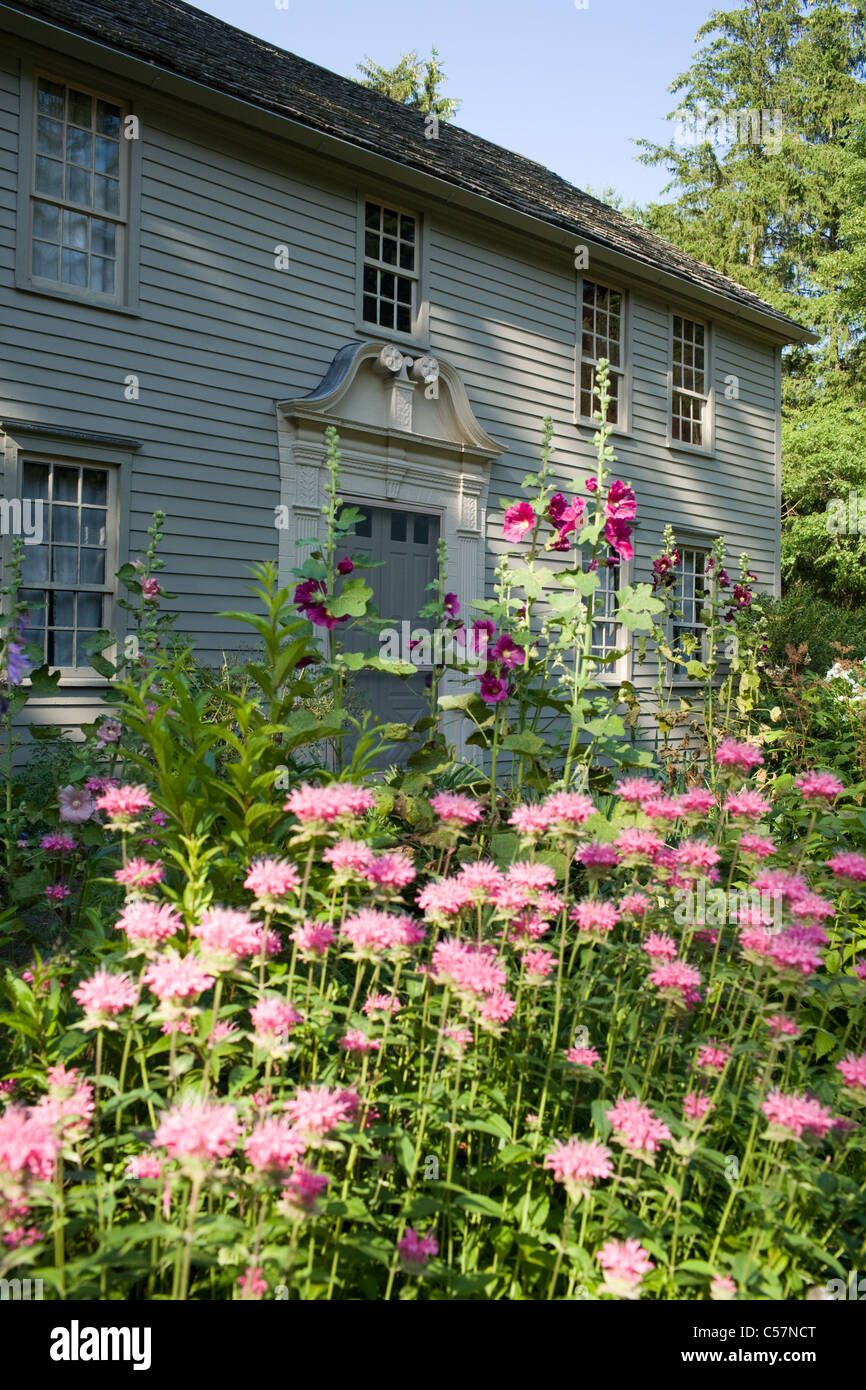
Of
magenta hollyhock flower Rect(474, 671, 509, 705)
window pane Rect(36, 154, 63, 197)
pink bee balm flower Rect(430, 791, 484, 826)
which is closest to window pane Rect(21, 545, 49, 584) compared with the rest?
window pane Rect(36, 154, 63, 197)

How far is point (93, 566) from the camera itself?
7.66 m

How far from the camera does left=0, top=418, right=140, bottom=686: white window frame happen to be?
279 inches

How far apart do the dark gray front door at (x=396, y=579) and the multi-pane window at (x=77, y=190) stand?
3100 mm

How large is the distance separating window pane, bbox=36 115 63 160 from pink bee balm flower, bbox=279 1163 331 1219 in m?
8.03

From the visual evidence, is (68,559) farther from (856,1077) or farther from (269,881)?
(856,1077)

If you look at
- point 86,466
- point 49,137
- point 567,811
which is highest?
point 49,137

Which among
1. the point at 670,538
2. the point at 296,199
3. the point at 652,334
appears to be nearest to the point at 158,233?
the point at 296,199

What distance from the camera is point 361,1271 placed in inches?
69.2

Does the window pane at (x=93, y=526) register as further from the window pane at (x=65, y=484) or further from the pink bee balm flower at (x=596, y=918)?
the pink bee balm flower at (x=596, y=918)

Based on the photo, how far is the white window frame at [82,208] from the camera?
23.2 feet

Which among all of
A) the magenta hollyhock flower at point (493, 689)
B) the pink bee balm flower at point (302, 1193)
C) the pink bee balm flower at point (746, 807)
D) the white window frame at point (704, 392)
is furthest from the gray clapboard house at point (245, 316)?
the pink bee balm flower at point (302, 1193)

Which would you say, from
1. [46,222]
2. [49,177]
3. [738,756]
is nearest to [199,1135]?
[738,756]

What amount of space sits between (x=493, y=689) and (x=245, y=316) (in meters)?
5.93
